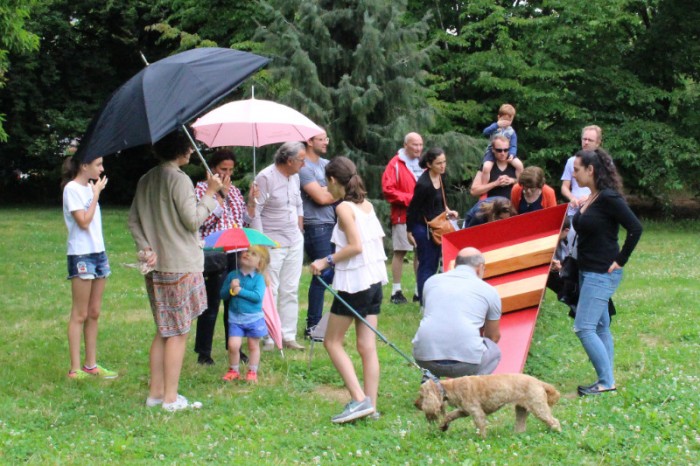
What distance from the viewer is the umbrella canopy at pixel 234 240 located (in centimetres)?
678

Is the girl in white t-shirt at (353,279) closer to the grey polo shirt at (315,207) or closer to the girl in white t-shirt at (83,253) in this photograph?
the girl in white t-shirt at (83,253)

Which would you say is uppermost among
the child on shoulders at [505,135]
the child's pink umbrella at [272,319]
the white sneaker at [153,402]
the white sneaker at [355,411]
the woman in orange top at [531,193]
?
the child on shoulders at [505,135]

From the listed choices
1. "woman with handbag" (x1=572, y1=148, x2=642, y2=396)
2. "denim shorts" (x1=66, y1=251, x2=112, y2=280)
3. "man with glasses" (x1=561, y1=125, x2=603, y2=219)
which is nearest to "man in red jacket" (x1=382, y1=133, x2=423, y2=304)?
"man with glasses" (x1=561, y1=125, x2=603, y2=219)

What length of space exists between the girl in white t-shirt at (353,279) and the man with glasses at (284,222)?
1910 mm

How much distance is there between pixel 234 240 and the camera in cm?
679

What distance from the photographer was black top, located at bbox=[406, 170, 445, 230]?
30.1 feet

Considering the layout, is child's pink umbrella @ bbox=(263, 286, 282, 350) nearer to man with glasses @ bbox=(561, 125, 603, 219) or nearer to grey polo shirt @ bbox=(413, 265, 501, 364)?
grey polo shirt @ bbox=(413, 265, 501, 364)

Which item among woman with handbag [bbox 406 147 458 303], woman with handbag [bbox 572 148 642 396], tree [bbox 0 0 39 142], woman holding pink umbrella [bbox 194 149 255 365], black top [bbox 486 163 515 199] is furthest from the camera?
tree [bbox 0 0 39 142]

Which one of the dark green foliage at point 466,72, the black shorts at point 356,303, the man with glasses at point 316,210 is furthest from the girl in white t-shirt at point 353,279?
the dark green foliage at point 466,72

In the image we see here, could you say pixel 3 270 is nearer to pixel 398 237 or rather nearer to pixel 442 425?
pixel 398 237

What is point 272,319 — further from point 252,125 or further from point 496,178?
point 496,178

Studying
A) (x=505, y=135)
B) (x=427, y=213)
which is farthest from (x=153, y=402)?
(x=505, y=135)

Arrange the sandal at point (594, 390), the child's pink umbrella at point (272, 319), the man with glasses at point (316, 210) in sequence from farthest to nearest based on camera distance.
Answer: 1. the man with glasses at point (316, 210)
2. the child's pink umbrella at point (272, 319)
3. the sandal at point (594, 390)

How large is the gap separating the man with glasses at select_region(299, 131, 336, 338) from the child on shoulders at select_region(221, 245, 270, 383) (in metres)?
1.32
